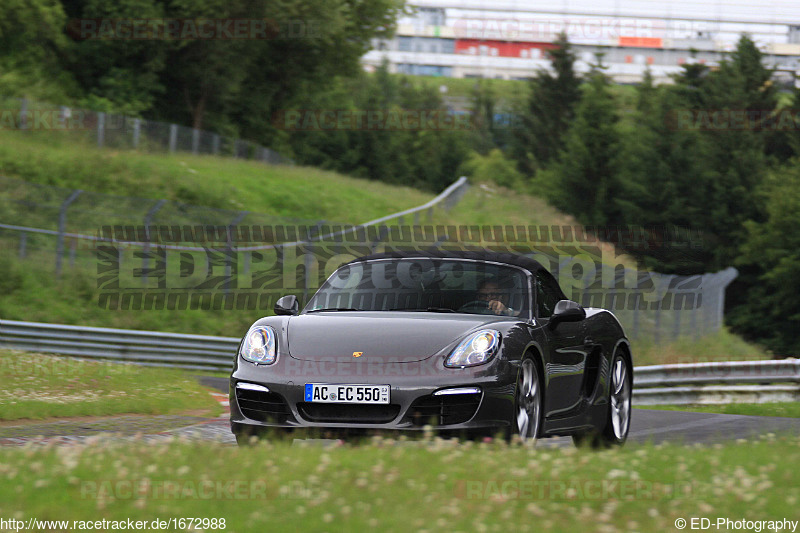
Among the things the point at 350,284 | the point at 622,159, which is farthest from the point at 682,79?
the point at 350,284

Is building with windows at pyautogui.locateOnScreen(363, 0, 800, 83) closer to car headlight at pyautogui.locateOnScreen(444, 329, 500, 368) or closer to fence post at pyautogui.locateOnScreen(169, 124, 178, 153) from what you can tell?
fence post at pyautogui.locateOnScreen(169, 124, 178, 153)

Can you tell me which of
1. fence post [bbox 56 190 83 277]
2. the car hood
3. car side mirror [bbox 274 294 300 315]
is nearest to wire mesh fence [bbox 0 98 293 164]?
fence post [bbox 56 190 83 277]

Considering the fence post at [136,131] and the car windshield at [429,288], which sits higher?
the car windshield at [429,288]

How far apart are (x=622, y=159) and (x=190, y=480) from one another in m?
65.7

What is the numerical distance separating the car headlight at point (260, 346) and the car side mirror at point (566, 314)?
6.79ft

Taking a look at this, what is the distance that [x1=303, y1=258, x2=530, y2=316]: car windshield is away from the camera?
28.3ft

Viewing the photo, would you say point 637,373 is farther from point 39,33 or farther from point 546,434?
point 39,33

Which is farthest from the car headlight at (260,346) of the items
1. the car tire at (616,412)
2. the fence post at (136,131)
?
the fence post at (136,131)

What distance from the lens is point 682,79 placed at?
73.6 metres

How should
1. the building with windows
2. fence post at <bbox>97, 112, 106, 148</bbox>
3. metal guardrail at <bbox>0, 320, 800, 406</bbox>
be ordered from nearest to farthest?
1. metal guardrail at <bbox>0, 320, 800, 406</bbox>
2. fence post at <bbox>97, 112, 106, 148</bbox>
3. the building with windows

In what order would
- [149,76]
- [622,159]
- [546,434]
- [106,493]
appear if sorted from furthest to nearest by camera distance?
[622,159] → [149,76] → [546,434] → [106,493]

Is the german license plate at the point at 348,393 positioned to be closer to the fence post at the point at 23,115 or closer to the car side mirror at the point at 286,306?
the car side mirror at the point at 286,306

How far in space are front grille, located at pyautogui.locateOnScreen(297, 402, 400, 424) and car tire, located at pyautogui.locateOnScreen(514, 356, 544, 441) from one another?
86 cm

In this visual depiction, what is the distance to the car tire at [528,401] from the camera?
769 cm
